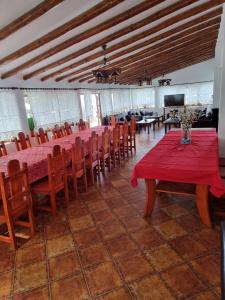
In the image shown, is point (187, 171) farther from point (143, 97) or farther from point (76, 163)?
point (143, 97)

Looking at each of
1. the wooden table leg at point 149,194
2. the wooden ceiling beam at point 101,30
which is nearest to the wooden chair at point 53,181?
the wooden table leg at point 149,194

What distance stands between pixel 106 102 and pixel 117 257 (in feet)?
28.7

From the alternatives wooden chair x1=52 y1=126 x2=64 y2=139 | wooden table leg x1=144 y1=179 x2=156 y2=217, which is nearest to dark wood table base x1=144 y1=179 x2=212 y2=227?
wooden table leg x1=144 y1=179 x2=156 y2=217

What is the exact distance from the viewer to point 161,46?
6.43m

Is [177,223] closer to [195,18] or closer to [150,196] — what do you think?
[150,196]

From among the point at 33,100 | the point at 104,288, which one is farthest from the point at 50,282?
the point at 33,100

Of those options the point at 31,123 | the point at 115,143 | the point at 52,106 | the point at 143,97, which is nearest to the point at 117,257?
the point at 115,143

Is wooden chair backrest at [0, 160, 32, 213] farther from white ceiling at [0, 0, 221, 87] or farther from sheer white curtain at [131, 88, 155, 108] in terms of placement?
sheer white curtain at [131, 88, 155, 108]

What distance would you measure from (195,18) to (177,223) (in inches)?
190

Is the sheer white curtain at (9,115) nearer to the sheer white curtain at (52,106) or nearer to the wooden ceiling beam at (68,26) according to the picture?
the sheer white curtain at (52,106)

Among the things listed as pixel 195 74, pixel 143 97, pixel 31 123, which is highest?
pixel 195 74

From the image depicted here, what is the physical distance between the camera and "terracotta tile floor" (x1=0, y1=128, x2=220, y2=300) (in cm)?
179

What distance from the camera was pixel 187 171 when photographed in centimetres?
234

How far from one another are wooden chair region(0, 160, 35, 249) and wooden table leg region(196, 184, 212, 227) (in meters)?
1.95
